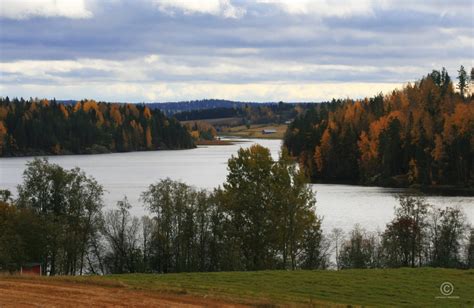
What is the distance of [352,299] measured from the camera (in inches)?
1267

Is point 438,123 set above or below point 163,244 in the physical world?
above

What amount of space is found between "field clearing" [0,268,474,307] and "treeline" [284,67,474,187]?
81.9 m

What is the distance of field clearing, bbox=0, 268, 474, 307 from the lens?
27250 millimetres

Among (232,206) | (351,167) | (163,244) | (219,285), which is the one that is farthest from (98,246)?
(351,167)

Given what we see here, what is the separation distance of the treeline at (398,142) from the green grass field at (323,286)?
81556 mm

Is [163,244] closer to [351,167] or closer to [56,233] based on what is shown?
[56,233]

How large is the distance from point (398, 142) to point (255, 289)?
104018mm

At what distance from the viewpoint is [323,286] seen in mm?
35156

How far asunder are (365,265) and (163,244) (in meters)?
13.6

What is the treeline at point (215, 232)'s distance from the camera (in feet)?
165

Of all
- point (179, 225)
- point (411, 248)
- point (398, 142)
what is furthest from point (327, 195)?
point (179, 225)

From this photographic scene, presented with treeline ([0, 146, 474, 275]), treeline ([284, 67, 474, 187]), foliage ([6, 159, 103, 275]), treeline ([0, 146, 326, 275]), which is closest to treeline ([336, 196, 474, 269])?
treeline ([0, 146, 474, 275])

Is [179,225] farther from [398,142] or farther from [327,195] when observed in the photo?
[398,142]

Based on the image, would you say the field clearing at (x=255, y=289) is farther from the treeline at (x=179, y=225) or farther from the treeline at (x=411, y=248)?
the treeline at (x=179, y=225)
